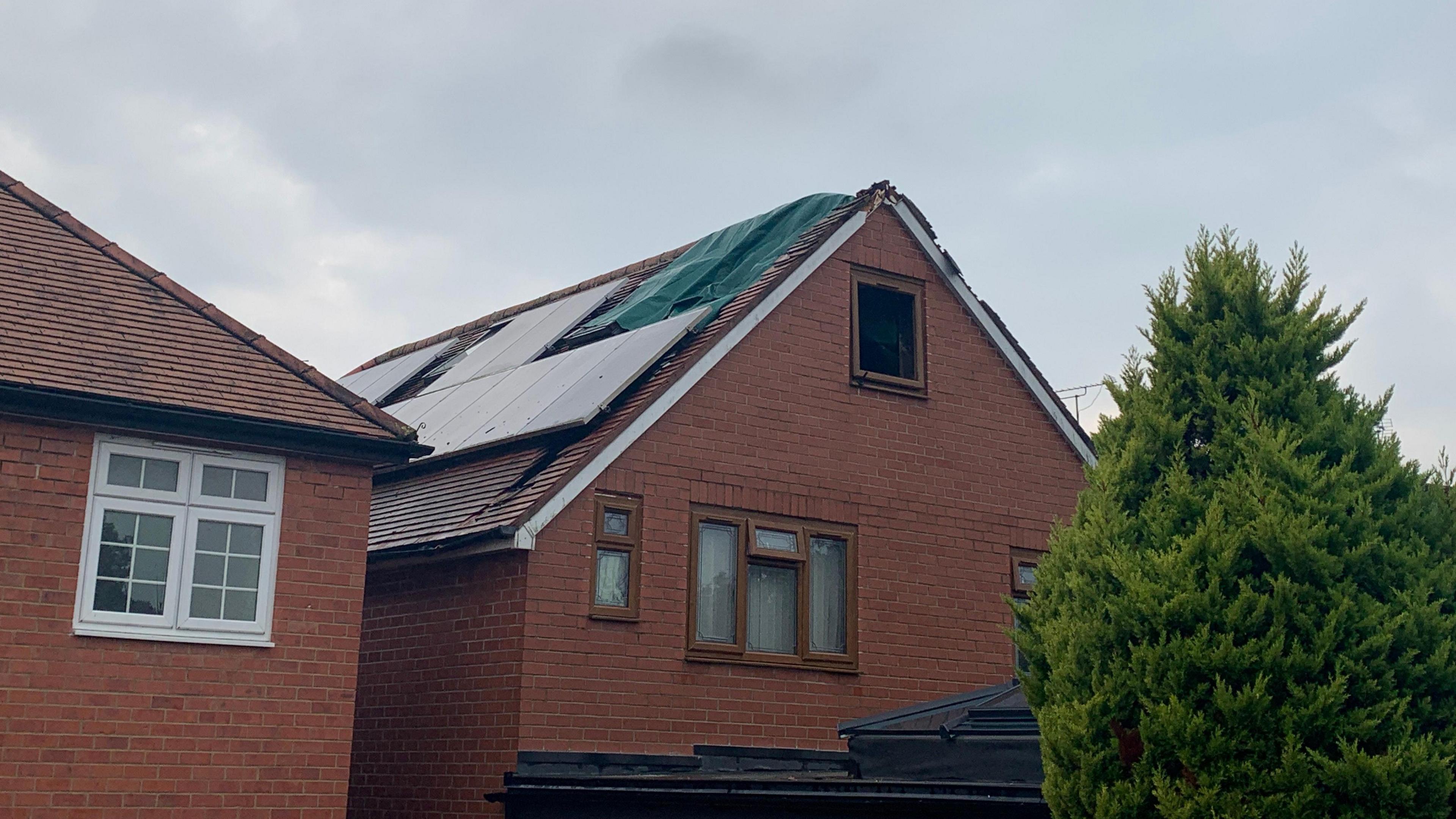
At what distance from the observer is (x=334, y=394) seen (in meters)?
13.4

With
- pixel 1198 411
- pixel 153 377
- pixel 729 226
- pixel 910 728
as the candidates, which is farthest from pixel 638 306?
pixel 1198 411

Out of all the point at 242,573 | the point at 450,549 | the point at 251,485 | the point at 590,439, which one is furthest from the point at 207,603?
the point at 590,439

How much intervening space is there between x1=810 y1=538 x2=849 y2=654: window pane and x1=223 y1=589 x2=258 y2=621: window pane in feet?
17.8

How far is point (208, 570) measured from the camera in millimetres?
12328

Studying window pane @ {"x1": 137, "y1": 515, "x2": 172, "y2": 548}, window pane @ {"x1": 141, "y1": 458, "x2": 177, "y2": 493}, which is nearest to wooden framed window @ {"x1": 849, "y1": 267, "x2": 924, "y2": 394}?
window pane @ {"x1": 141, "y1": 458, "x2": 177, "y2": 493}

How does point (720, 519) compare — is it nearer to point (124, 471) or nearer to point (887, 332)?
point (887, 332)

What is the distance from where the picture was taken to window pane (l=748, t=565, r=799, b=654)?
1471cm

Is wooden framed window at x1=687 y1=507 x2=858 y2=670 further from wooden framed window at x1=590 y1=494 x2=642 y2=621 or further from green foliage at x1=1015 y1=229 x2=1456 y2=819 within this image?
green foliage at x1=1015 y1=229 x2=1456 y2=819

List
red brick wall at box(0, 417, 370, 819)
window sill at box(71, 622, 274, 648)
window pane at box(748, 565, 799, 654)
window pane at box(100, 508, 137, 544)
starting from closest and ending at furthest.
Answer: red brick wall at box(0, 417, 370, 819) → window sill at box(71, 622, 274, 648) → window pane at box(100, 508, 137, 544) → window pane at box(748, 565, 799, 654)

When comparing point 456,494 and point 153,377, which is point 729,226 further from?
point 153,377

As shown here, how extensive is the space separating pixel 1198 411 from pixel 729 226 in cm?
1029

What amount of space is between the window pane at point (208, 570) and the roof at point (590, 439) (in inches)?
80.0

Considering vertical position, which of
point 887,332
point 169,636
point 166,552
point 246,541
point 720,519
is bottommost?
point 169,636

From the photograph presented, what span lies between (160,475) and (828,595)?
655 centimetres
